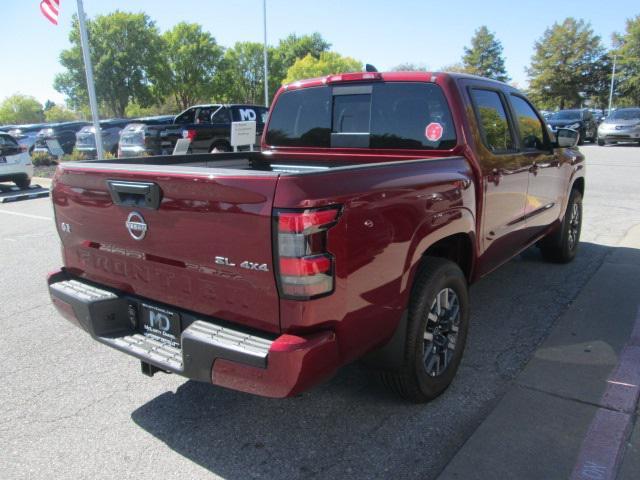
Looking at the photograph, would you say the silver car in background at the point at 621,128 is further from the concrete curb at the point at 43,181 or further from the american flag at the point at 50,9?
the concrete curb at the point at 43,181

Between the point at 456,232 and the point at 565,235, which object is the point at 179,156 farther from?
the point at 565,235

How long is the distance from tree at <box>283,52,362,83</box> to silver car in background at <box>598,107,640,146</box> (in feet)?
120

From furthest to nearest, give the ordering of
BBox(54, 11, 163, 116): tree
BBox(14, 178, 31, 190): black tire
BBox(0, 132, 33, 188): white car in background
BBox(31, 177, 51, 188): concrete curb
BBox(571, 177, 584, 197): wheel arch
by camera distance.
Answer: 1. BBox(54, 11, 163, 116): tree
2. BBox(31, 177, 51, 188): concrete curb
3. BBox(14, 178, 31, 190): black tire
4. BBox(0, 132, 33, 188): white car in background
5. BBox(571, 177, 584, 197): wheel arch

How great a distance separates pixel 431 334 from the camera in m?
2.86

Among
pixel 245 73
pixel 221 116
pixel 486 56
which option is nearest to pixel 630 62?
pixel 486 56

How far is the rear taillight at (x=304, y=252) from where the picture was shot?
1.99 metres

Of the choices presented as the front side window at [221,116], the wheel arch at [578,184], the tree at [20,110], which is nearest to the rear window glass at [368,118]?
the wheel arch at [578,184]

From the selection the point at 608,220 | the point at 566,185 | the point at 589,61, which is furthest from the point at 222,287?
the point at 589,61

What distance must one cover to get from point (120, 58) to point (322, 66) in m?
23.9

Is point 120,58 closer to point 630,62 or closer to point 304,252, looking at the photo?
point 630,62

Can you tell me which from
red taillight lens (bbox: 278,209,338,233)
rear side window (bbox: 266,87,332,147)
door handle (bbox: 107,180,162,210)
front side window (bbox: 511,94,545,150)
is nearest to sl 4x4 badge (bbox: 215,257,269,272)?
red taillight lens (bbox: 278,209,338,233)

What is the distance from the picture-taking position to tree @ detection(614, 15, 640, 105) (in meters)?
52.3

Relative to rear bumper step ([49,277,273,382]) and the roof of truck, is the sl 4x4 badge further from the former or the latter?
the roof of truck

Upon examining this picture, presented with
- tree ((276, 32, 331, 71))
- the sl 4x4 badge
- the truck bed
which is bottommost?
the sl 4x4 badge
